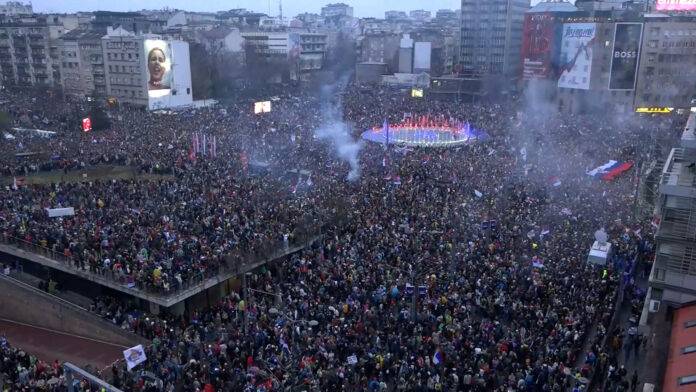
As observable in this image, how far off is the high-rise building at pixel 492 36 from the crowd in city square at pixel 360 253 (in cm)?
4775

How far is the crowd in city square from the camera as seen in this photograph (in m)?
15.3

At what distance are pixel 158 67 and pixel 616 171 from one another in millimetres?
51048

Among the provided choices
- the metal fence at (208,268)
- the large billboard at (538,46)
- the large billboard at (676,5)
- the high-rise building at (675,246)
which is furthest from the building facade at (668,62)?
the metal fence at (208,268)

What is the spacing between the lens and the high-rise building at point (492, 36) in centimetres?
8244

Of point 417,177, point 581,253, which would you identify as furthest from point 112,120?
point 581,253

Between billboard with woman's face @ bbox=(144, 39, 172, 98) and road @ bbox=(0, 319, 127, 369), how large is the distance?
47.2 metres

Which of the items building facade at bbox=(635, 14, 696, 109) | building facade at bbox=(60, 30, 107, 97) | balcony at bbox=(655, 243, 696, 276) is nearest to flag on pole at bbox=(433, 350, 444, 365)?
balcony at bbox=(655, 243, 696, 276)

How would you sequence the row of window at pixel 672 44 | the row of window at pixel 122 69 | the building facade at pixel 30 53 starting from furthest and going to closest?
the building facade at pixel 30 53
the row of window at pixel 122 69
the row of window at pixel 672 44

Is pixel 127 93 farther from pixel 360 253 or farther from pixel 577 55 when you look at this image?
pixel 360 253

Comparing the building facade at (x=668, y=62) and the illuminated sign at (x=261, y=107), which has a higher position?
the building facade at (x=668, y=62)

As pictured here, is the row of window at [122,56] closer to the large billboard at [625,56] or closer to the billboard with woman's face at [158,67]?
the billboard with woman's face at [158,67]

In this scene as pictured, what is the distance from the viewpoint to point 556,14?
6344 cm

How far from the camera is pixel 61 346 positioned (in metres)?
19.8

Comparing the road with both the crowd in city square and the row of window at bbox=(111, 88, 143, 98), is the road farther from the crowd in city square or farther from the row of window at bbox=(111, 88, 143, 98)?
the row of window at bbox=(111, 88, 143, 98)
